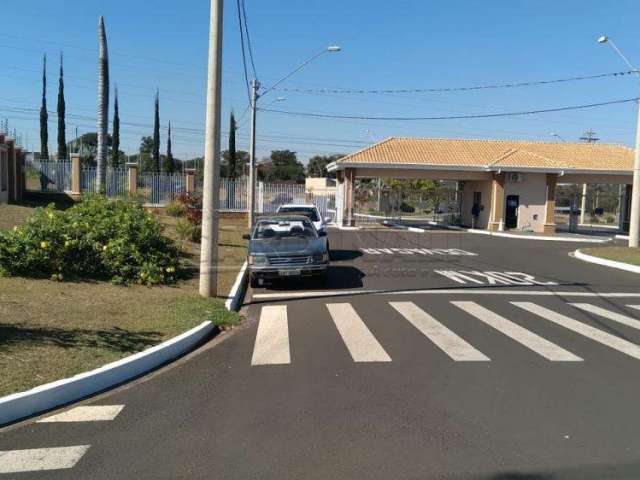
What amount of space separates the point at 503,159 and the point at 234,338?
3150 cm

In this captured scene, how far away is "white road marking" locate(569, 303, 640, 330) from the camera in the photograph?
9472 millimetres

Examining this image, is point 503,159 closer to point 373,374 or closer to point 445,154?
point 445,154

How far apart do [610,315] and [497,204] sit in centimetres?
2637

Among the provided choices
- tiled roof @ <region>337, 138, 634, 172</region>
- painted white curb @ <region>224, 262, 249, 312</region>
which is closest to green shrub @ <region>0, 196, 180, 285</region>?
painted white curb @ <region>224, 262, 249, 312</region>

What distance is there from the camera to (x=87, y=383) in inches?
228

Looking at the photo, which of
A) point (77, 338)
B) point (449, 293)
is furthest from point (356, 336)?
point (449, 293)

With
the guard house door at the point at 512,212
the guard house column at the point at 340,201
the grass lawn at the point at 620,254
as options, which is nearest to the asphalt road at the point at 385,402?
the grass lawn at the point at 620,254

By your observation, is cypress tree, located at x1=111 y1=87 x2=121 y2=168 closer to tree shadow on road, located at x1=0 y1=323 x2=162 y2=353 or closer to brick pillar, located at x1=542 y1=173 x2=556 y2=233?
brick pillar, located at x1=542 y1=173 x2=556 y2=233

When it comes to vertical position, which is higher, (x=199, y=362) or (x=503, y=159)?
(x=503, y=159)

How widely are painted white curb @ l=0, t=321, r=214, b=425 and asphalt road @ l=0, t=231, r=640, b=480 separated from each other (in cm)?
20

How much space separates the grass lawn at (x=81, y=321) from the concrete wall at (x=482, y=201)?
27.4m

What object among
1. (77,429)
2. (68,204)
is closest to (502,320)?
(77,429)

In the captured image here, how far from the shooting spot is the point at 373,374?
6410 millimetres

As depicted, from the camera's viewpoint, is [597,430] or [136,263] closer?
[597,430]
